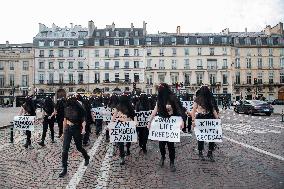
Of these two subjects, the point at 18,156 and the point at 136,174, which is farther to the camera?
the point at 18,156

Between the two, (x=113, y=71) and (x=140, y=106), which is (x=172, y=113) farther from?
(x=113, y=71)

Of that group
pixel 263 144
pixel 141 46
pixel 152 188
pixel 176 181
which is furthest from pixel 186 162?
pixel 141 46

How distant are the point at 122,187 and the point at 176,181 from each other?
1096mm

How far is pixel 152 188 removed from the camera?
7023 millimetres

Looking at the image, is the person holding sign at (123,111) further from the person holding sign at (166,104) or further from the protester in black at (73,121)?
the protester in black at (73,121)

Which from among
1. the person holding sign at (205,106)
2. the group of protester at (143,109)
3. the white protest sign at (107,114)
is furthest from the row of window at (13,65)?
the person holding sign at (205,106)

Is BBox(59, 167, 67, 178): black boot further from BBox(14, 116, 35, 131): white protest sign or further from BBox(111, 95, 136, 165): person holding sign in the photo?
BBox(14, 116, 35, 131): white protest sign

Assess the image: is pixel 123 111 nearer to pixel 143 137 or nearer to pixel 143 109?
pixel 143 137

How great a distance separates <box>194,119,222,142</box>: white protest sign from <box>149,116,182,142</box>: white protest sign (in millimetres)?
1147

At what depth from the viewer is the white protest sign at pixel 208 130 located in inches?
384

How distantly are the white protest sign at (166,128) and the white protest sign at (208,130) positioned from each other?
1147 mm

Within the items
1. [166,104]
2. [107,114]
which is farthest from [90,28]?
[166,104]

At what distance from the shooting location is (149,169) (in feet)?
28.7

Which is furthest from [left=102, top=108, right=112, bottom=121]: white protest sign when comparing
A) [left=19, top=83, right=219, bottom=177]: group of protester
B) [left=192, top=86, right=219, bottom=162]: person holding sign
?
[left=192, top=86, right=219, bottom=162]: person holding sign
